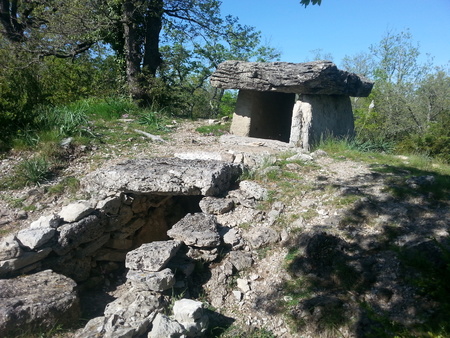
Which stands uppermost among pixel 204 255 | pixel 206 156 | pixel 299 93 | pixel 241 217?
pixel 299 93

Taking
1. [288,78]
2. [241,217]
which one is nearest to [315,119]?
[288,78]

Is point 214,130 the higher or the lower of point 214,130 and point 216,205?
the higher

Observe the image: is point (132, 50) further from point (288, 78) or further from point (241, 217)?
point (241, 217)

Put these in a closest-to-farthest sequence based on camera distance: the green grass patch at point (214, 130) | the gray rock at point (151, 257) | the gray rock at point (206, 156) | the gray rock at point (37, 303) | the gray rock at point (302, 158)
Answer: the gray rock at point (37, 303) → the gray rock at point (151, 257) → the gray rock at point (206, 156) → the gray rock at point (302, 158) → the green grass patch at point (214, 130)

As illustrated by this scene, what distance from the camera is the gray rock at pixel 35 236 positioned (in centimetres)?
427

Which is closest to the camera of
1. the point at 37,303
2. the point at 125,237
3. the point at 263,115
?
the point at 37,303

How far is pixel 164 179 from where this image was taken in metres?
5.29

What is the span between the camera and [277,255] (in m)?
4.54

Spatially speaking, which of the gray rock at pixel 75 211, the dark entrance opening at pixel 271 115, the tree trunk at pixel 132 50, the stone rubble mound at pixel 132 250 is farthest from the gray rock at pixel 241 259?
the tree trunk at pixel 132 50

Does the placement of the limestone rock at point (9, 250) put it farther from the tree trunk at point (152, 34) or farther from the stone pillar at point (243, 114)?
the tree trunk at point (152, 34)

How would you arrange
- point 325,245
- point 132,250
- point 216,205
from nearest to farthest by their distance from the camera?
1. point 325,245
2. point 132,250
3. point 216,205

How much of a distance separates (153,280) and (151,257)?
321 millimetres

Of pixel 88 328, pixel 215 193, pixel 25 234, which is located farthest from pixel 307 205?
pixel 25 234

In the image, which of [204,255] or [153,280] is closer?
[153,280]
